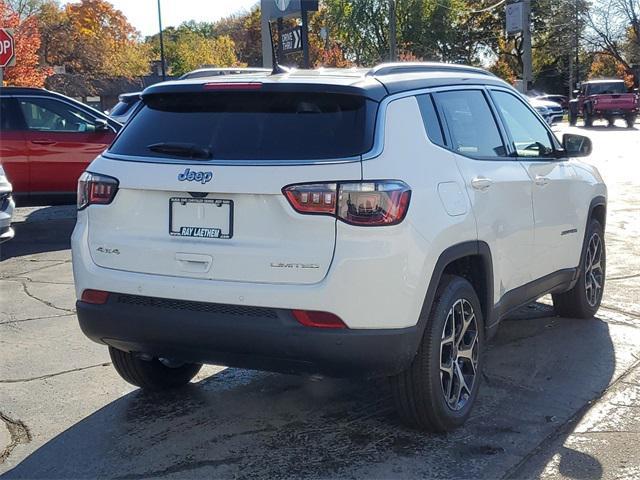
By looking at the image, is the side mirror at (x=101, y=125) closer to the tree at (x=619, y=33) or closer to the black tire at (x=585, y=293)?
the black tire at (x=585, y=293)

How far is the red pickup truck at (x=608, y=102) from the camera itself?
118 ft

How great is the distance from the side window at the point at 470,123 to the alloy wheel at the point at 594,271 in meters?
1.78

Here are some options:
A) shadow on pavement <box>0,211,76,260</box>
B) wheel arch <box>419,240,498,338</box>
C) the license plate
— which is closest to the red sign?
shadow on pavement <box>0,211,76,260</box>

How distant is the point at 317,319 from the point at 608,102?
115 ft

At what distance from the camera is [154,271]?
13.5ft

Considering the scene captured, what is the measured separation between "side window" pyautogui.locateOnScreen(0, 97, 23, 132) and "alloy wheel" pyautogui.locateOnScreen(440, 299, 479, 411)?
8.58m

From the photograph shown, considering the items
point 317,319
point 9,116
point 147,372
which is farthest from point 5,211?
point 317,319

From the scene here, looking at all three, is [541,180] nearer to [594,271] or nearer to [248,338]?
[594,271]

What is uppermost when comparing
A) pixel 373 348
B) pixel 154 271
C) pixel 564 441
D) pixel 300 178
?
pixel 300 178

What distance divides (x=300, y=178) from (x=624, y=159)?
58.0ft

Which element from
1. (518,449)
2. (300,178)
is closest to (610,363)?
(518,449)

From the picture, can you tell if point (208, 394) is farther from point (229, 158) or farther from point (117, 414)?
point (229, 158)

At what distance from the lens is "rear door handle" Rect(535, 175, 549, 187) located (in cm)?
546

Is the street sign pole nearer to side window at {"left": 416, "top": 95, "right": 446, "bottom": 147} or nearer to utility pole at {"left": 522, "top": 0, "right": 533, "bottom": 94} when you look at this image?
side window at {"left": 416, "top": 95, "right": 446, "bottom": 147}
